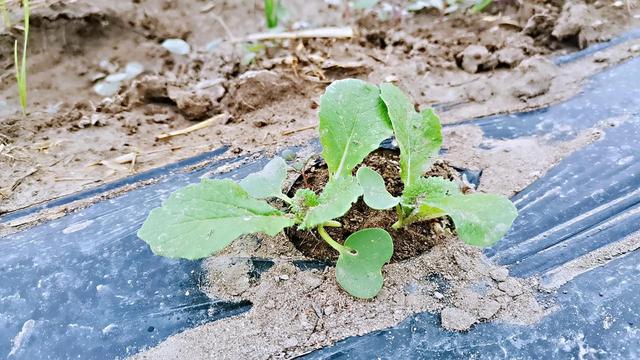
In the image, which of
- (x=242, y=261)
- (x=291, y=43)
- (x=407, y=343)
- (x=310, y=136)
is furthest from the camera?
(x=291, y=43)

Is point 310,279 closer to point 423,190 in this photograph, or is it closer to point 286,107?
point 423,190

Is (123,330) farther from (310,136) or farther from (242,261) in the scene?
(310,136)

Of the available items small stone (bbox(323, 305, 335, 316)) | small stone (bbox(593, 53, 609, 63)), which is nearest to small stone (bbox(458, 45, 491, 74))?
small stone (bbox(593, 53, 609, 63))

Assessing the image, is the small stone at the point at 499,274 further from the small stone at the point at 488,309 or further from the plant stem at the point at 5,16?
the plant stem at the point at 5,16

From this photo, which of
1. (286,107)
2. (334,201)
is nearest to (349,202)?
(334,201)

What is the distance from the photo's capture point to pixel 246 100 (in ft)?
5.80

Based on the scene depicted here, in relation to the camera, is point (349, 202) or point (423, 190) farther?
point (423, 190)

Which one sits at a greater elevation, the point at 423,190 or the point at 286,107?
the point at 423,190

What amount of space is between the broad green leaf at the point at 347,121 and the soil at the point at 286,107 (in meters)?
0.13

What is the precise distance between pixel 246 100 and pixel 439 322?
3.27ft

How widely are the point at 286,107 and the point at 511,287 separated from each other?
92 centimetres

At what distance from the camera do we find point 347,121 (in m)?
1.21

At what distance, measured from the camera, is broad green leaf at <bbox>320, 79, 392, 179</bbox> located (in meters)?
1.20

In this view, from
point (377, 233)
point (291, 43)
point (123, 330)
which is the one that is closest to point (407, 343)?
point (377, 233)
